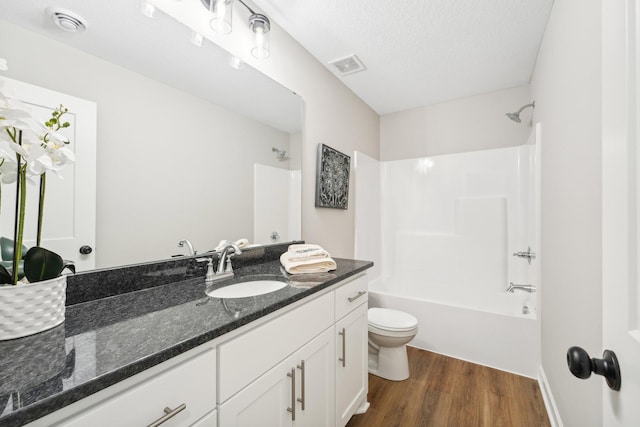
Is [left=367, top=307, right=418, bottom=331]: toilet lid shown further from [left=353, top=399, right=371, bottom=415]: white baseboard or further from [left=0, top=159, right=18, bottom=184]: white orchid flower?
[left=0, top=159, right=18, bottom=184]: white orchid flower

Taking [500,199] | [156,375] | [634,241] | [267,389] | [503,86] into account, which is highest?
[503,86]

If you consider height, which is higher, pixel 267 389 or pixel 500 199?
pixel 500 199

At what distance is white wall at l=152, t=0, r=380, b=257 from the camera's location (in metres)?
1.46

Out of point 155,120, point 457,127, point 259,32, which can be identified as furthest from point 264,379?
point 457,127

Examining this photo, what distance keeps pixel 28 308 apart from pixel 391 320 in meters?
1.94

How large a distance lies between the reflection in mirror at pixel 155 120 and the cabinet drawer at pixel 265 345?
0.58m

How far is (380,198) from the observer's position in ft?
10.4

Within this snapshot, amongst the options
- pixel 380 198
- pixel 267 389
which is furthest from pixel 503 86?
pixel 267 389

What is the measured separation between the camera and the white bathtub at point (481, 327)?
1.97 meters

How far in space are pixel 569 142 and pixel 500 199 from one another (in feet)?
4.86

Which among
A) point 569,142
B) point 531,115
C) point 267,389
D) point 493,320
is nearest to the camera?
point 267,389

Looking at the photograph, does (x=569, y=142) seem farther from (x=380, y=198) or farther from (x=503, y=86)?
(x=380, y=198)

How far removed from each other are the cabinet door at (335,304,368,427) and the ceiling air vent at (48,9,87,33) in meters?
1.52

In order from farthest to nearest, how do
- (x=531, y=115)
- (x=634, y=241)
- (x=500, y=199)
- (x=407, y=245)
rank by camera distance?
(x=407, y=245) → (x=500, y=199) → (x=531, y=115) → (x=634, y=241)
